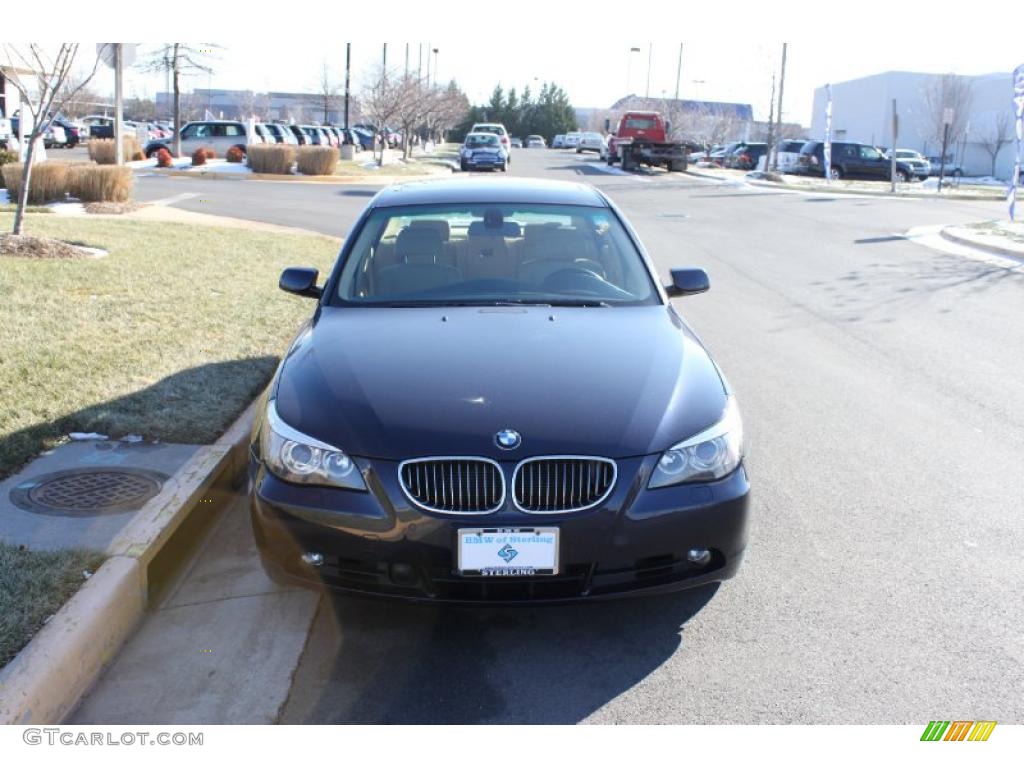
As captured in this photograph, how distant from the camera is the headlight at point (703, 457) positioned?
3.53 m

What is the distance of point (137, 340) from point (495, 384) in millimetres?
4494

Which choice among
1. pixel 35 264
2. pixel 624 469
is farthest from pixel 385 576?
pixel 35 264

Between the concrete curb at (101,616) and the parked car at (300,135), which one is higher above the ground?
the parked car at (300,135)

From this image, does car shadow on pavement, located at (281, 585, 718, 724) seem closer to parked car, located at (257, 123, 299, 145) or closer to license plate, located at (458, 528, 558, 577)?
license plate, located at (458, 528, 558, 577)

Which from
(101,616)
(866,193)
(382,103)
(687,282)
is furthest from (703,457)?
(382,103)

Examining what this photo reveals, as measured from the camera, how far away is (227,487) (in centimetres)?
528

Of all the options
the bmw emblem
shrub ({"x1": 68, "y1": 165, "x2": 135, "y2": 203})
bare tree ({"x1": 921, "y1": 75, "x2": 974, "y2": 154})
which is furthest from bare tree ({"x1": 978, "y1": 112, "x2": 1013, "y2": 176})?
the bmw emblem

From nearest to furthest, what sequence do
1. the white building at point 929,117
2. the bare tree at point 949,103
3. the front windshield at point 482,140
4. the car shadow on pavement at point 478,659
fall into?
1. the car shadow on pavement at point 478,659
2. the front windshield at point 482,140
3. the bare tree at point 949,103
4. the white building at point 929,117

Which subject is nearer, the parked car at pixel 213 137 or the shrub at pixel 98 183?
the shrub at pixel 98 183

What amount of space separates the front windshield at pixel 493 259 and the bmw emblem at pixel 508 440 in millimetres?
1463

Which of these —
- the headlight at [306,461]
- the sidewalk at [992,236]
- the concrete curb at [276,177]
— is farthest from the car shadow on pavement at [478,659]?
the concrete curb at [276,177]

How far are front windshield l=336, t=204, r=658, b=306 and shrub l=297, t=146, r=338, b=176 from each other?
26900mm

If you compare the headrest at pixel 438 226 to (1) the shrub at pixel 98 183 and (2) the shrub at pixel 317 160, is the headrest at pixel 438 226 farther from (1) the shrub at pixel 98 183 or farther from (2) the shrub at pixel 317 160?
(2) the shrub at pixel 317 160
